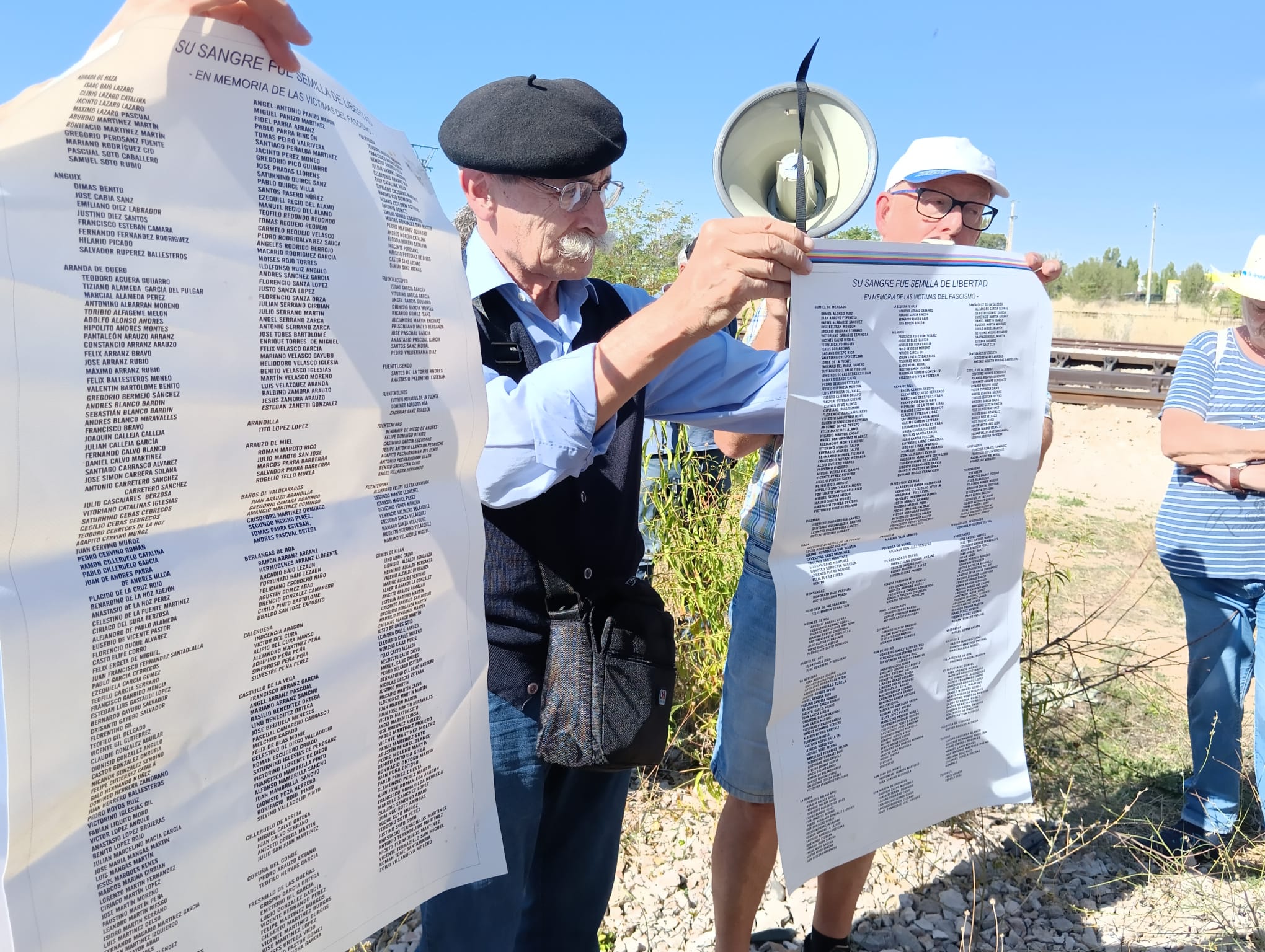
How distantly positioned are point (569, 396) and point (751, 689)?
3.48ft

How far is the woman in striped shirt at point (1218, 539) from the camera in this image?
309 cm

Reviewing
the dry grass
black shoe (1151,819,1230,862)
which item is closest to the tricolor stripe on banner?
black shoe (1151,819,1230,862)

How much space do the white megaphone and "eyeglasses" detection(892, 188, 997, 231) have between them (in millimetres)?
484

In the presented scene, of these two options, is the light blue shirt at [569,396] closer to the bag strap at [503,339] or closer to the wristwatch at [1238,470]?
the bag strap at [503,339]

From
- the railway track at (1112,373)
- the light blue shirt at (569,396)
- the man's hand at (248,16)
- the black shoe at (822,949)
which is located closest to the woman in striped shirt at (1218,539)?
the black shoe at (822,949)

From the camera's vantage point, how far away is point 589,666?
5.48 ft

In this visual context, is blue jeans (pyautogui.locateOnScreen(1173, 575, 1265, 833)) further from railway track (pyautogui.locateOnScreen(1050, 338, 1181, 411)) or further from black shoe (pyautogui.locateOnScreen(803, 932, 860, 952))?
railway track (pyautogui.locateOnScreen(1050, 338, 1181, 411))

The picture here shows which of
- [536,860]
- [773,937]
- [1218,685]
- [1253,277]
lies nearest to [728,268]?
[536,860]

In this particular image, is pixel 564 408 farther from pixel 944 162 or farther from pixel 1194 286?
pixel 1194 286

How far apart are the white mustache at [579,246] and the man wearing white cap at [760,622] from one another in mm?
524

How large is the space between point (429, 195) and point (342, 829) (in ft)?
2.81

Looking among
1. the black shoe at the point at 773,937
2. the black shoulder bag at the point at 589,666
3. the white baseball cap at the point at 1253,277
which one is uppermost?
the white baseball cap at the point at 1253,277

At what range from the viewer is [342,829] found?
1140mm

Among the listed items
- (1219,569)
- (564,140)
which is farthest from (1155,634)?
(564,140)
